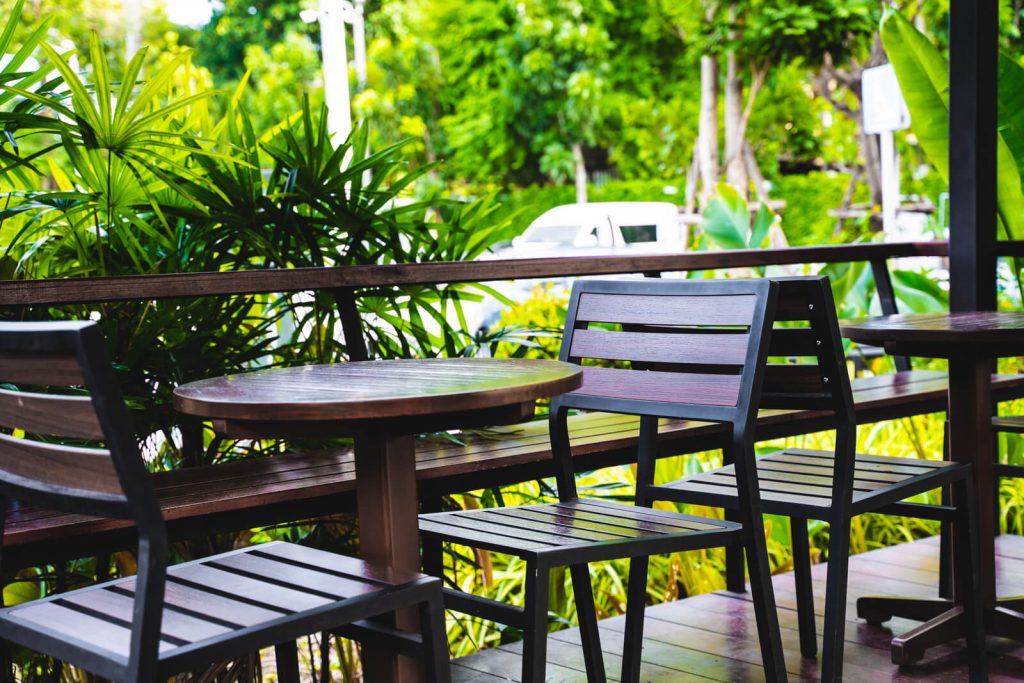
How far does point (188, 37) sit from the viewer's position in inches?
1129

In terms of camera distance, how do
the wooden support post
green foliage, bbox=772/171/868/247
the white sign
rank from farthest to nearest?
1. green foliage, bbox=772/171/868/247
2. the white sign
3. the wooden support post

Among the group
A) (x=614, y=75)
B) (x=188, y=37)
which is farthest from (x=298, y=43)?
(x=614, y=75)

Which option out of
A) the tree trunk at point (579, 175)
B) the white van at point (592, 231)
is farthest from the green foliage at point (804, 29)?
the tree trunk at point (579, 175)

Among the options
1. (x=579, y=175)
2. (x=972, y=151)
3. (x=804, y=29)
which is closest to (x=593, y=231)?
(x=804, y=29)

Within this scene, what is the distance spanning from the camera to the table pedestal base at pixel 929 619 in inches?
103

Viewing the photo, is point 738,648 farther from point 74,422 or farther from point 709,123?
point 709,123

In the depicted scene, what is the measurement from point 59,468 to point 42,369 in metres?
0.13

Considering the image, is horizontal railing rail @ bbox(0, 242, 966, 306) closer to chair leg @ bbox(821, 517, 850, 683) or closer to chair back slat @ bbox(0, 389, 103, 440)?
chair back slat @ bbox(0, 389, 103, 440)

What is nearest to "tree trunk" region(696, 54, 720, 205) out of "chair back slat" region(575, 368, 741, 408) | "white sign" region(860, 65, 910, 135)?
"white sign" region(860, 65, 910, 135)

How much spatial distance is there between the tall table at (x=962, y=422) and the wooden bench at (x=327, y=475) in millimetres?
548

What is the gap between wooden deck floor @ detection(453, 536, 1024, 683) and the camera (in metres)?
2.65

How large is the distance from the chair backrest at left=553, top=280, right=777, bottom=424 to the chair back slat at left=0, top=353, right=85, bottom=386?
1189 millimetres

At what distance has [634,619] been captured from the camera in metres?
2.37

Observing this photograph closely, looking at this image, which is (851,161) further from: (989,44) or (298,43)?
(989,44)
